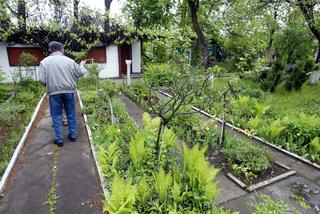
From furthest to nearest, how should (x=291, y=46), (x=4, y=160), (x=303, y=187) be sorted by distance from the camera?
(x=291, y=46) → (x=4, y=160) → (x=303, y=187)

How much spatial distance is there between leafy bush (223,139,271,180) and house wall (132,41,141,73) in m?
13.2

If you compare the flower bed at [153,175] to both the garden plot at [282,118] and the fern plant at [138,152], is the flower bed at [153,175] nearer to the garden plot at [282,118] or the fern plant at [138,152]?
the fern plant at [138,152]

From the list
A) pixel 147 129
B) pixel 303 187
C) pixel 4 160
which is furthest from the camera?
pixel 147 129

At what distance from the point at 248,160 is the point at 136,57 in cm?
1381

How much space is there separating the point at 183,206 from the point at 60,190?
1.77 meters

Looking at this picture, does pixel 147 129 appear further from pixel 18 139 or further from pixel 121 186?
pixel 18 139

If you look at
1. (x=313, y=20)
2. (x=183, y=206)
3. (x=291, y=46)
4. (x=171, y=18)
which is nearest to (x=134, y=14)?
(x=171, y=18)

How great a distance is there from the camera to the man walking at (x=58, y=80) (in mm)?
4598

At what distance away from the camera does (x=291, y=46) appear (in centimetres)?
1173

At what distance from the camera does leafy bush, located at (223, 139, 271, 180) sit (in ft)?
13.4

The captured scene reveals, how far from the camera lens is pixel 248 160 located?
4.21 m

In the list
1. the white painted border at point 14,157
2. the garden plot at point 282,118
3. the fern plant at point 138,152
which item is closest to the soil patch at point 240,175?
the garden plot at point 282,118

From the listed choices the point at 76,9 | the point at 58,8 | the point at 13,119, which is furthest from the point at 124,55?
the point at 13,119

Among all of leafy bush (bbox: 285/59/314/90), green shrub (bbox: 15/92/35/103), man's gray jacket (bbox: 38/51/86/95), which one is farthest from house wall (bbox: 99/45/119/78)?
man's gray jacket (bbox: 38/51/86/95)
